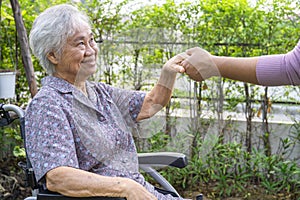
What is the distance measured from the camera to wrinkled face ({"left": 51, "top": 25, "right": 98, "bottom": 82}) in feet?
6.40

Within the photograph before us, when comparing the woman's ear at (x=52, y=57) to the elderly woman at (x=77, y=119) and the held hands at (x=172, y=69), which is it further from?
the held hands at (x=172, y=69)

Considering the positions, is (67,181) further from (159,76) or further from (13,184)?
(13,184)

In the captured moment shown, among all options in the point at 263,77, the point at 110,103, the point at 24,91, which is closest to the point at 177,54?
the point at 263,77

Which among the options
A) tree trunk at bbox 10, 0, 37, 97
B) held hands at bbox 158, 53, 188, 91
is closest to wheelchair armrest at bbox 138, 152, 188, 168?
held hands at bbox 158, 53, 188, 91

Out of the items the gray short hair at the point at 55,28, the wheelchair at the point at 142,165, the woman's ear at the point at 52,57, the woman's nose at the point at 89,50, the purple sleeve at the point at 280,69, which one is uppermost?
the gray short hair at the point at 55,28

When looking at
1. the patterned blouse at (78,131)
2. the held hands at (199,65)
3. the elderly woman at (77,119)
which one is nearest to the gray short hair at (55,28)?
the elderly woman at (77,119)

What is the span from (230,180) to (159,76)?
7.25 feet

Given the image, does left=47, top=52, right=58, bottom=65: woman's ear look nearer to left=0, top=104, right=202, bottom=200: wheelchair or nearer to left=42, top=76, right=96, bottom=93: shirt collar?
left=42, top=76, right=96, bottom=93: shirt collar

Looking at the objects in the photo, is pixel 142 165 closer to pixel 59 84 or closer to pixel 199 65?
pixel 59 84

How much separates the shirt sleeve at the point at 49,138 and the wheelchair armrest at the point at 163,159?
1.20ft

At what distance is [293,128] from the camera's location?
12.5 ft

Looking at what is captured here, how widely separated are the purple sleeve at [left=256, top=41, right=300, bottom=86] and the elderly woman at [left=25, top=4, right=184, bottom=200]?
293 mm

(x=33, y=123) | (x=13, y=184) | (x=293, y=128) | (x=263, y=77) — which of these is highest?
(x=263, y=77)

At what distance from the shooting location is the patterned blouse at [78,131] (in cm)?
186
